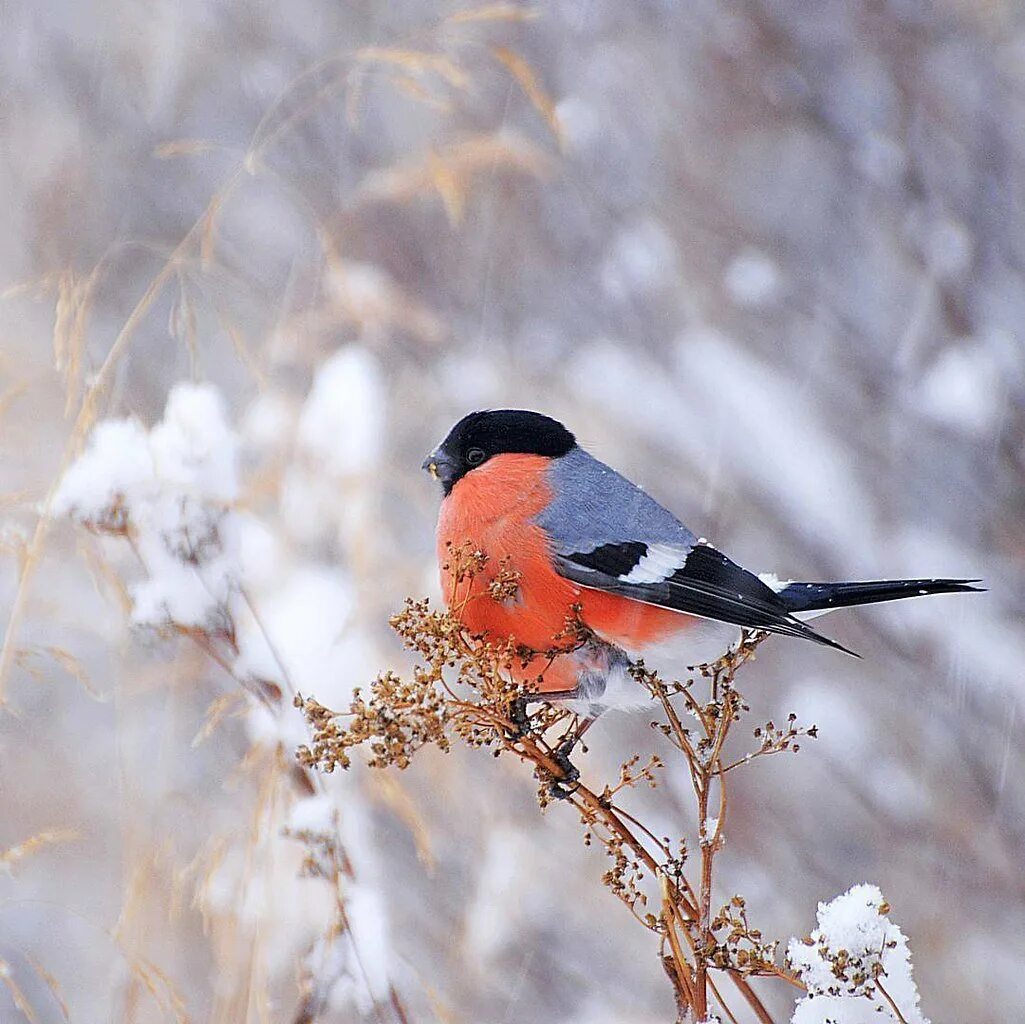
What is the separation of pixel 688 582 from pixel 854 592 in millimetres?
78

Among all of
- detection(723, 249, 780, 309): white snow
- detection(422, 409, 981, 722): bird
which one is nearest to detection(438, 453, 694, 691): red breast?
detection(422, 409, 981, 722): bird

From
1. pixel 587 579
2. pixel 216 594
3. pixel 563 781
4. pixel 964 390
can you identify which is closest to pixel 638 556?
pixel 587 579

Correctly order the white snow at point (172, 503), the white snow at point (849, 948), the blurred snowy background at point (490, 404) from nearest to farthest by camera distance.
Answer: the white snow at point (849, 948)
the white snow at point (172, 503)
the blurred snowy background at point (490, 404)

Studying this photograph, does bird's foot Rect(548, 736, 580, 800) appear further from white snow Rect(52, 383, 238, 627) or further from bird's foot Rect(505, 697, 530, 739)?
white snow Rect(52, 383, 238, 627)

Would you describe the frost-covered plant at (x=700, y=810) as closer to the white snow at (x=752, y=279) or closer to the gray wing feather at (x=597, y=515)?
the gray wing feather at (x=597, y=515)

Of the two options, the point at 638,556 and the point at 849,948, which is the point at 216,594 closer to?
the point at 638,556

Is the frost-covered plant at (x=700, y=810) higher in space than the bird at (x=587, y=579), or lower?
lower

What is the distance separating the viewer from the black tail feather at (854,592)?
1.56 feet

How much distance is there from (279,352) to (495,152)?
28 centimetres

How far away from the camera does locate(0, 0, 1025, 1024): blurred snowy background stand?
0.86 metres

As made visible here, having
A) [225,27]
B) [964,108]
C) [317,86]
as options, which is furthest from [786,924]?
[225,27]

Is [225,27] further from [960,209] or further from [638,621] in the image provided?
[638,621]

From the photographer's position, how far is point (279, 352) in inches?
39.1

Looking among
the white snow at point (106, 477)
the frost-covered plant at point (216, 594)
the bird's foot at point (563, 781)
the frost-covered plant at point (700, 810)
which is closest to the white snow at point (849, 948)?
the frost-covered plant at point (700, 810)
